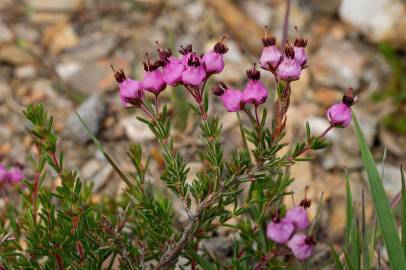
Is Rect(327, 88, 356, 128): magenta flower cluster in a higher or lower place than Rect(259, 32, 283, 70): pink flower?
lower

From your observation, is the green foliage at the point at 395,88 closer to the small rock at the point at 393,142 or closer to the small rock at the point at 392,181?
the small rock at the point at 393,142

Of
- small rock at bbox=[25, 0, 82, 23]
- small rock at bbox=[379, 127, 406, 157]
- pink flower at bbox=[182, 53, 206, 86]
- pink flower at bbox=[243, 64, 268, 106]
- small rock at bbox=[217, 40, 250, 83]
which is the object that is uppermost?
small rock at bbox=[25, 0, 82, 23]

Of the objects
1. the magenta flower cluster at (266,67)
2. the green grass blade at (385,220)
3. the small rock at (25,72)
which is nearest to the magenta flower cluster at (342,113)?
the magenta flower cluster at (266,67)

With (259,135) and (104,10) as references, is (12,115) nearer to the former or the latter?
(104,10)

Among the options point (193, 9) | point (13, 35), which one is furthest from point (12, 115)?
point (193, 9)

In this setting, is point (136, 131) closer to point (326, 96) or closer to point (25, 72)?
point (25, 72)

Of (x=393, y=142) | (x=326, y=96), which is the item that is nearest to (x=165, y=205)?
(x=393, y=142)

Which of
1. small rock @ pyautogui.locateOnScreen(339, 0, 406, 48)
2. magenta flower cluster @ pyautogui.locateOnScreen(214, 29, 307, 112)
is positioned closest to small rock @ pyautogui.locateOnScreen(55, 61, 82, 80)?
small rock @ pyautogui.locateOnScreen(339, 0, 406, 48)

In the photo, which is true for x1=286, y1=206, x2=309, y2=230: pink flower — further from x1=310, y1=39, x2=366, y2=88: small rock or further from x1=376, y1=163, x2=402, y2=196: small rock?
x1=310, y1=39, x2=366, y2=88: small rock
